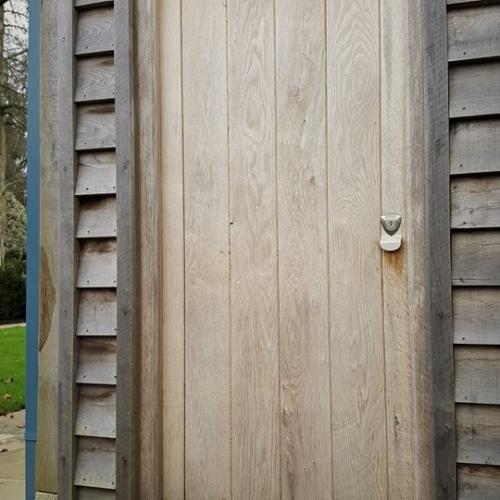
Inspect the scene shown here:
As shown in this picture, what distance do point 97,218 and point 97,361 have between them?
0.49 meters

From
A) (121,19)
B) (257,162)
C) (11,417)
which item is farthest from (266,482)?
(11,417)

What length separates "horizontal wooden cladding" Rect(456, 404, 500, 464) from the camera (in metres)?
1.72

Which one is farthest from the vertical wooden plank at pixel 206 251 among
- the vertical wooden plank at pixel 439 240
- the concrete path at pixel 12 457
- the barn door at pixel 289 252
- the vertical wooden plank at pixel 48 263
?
the concrete path at pixel 12 457

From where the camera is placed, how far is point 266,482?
2.01 m

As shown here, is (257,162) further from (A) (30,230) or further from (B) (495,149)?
(A) (30,230)

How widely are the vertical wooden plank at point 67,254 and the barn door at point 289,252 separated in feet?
1.04

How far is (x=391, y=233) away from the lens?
1906mm

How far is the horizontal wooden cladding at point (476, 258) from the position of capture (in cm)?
174

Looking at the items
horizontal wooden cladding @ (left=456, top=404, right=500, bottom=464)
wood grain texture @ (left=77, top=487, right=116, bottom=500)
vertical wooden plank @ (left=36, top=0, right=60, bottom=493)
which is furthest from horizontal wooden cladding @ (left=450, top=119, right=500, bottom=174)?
wood grain texture @ (left=77, top=487, right=116, bottom=500)

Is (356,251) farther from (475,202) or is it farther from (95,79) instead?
(95,79)

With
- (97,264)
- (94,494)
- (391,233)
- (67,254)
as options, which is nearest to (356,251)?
(391,233)

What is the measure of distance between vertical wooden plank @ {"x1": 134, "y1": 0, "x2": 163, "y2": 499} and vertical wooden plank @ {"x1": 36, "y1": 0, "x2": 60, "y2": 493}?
33 centimetres

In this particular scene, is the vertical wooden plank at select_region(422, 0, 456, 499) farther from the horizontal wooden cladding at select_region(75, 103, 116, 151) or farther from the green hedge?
the green hedge

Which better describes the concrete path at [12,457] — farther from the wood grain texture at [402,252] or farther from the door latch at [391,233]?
the door latch at [391,233]
